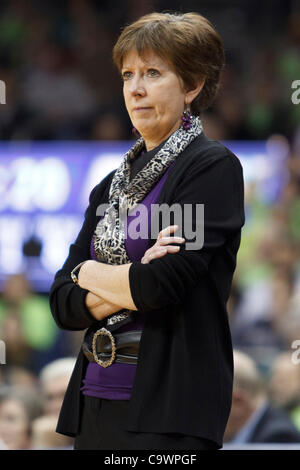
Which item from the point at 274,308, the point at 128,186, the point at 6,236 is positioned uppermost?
the point at 128,186

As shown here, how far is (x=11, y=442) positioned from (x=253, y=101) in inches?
141

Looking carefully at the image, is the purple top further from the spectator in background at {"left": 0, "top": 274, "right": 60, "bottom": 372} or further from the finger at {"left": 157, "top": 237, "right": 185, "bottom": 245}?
the spectator in background at {"left": 0, "top": 274, "right": 60, "bottom": 372}

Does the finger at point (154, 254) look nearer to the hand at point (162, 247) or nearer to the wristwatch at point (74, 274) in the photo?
the hand at point (162, 247)

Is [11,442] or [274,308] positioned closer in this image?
[11,442]

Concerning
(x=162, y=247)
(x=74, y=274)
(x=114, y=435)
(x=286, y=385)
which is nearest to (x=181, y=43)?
(x=162, y=247)

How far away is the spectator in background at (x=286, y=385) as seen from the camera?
4051 mm

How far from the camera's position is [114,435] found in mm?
1964

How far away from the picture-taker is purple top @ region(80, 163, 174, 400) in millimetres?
1987

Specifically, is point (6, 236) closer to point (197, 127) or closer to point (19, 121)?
point (19, 121)

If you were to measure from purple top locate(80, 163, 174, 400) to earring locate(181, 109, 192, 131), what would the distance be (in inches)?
5.1

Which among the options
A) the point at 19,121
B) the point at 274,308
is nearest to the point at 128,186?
the point at 274,308

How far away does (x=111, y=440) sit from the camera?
1.97 metres
